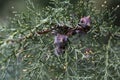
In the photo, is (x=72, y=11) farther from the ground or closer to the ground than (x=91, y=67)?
farther from the ground

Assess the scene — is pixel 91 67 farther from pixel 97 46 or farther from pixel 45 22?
pixel 45 22

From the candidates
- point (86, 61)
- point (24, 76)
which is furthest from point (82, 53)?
point (24, 76)

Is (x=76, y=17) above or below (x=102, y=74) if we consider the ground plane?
above

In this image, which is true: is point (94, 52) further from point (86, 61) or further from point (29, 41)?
point (29, 41)

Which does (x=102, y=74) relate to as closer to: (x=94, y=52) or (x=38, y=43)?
(x=94, y=52)

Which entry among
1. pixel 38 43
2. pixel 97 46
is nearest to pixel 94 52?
pixel 97 46

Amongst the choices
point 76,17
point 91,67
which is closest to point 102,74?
point 91,67
